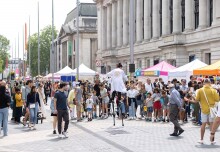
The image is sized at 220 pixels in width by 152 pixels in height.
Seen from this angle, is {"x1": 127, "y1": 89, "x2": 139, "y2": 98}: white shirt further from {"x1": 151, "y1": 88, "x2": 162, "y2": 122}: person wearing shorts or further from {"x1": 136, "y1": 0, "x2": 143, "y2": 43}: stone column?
{"x1": 136, "y1": 0, "x2": 143, "y2": 43}: stone column

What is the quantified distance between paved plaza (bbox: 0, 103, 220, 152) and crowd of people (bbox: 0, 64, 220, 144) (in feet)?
1.82

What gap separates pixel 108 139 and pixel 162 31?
129 feet

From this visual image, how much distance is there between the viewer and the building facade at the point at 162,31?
43.4 meters

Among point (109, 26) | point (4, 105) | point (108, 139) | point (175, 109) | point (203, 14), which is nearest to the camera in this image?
point (108, 139)

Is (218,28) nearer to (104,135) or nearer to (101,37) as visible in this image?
(104,135)

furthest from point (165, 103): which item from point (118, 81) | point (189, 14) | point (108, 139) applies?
point (189, 14)

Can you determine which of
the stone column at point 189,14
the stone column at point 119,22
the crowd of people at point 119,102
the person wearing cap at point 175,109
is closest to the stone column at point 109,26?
the stone column at point 119,22

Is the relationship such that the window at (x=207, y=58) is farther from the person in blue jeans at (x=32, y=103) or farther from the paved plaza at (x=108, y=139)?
the person in blue jeans at (x=32, y=103)

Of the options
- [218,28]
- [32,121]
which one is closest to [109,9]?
[218,28]

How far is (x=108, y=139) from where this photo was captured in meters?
15.4

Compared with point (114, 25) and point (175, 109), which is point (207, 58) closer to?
point (175, 109)

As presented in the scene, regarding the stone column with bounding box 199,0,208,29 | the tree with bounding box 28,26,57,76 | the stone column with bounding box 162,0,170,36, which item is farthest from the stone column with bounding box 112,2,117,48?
the tree with bounding box 28,26,57,76

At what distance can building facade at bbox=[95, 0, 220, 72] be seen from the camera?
43406 mm

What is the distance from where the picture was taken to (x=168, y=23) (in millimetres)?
52875
